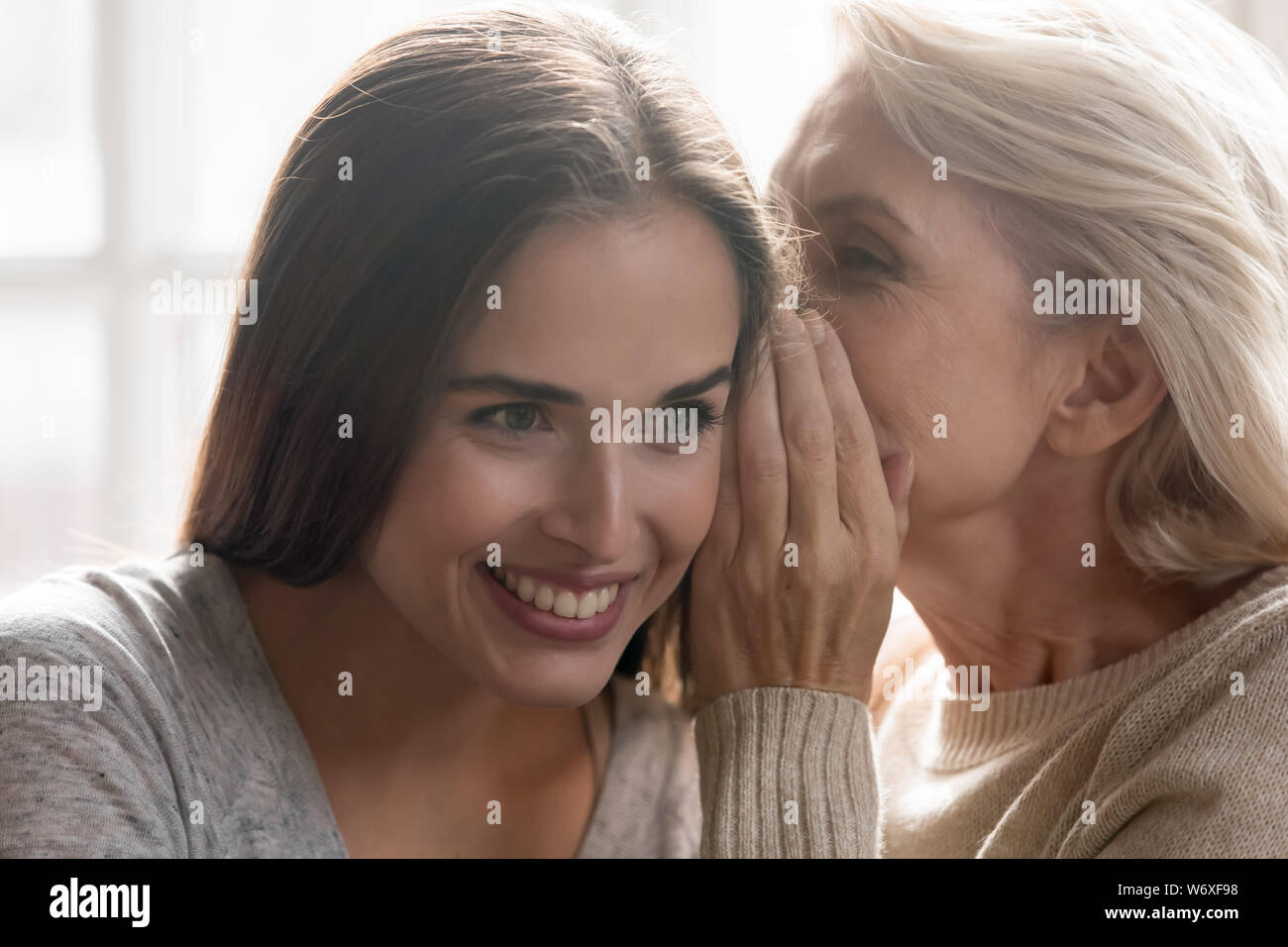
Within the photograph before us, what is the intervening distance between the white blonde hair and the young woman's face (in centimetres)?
32

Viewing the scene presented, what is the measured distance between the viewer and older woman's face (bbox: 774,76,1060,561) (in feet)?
3.87

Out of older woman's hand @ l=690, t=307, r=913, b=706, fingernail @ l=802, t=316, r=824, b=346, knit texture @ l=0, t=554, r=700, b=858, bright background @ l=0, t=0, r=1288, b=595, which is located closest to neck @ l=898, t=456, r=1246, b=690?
older woman's hand @ l=690, t=307, r=913, b=706

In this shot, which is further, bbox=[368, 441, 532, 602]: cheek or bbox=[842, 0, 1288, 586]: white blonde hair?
bbox=[842, 0, 1288, 586]: white blonde hair

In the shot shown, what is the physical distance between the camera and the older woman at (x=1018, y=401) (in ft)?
3.75

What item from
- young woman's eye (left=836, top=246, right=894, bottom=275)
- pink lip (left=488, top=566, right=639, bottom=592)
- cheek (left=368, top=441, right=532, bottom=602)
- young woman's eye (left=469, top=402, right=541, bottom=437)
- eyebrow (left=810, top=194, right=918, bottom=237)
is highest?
eyebrow (left=810, top=194, right=918, bottom=237)

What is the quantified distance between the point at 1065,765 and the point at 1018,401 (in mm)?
355

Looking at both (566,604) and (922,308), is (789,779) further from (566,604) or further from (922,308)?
(922,308)

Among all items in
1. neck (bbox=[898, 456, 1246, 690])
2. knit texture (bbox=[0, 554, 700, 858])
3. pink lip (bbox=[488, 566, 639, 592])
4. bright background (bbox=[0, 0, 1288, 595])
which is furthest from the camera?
bright background (bbox=[0, 0, 1288, 595])

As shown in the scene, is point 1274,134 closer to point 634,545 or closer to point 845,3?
point 845,3

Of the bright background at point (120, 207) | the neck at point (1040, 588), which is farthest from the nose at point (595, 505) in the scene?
the bright background at point (120, 207)

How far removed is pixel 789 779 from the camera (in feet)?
3.68

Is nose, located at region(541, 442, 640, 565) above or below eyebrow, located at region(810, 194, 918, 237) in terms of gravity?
below

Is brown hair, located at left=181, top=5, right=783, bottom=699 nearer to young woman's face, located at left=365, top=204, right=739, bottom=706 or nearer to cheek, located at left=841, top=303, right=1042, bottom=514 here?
young woman's face, located at left=365, top=204, right=739, bottom=706

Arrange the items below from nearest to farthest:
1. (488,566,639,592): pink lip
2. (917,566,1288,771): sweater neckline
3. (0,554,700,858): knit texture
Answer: (0,554,700,858): knit texture
(488,566,639,592): pink lip
(917,566,1288,771): sweater neckline
